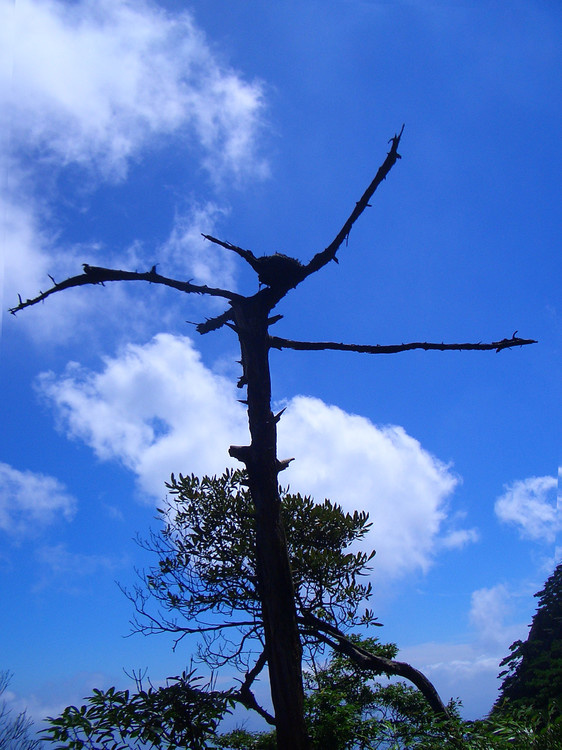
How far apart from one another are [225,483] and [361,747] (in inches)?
192

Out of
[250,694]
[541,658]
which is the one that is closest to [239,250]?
[250,694]

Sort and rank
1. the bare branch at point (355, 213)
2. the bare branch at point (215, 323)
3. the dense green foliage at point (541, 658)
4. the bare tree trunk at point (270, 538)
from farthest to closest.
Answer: the dense green foliage at point (541, 658) → the bare branch at point (215, 323) → the bare branch at point (355, 213) → the bare tree trunk at point (270, 538)

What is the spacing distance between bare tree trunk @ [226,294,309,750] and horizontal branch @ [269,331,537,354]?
24.6 inches

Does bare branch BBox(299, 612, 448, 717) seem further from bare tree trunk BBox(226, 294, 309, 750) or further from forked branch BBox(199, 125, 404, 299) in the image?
forked branch BBox(199, 125, 404, 299)

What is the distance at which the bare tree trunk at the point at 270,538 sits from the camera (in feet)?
17.1

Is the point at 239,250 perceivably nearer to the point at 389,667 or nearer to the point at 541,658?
the point at 389,667

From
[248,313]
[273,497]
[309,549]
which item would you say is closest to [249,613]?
[309,549]

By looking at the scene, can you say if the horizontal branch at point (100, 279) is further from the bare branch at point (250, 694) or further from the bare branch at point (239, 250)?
the bare branch at point (250, 694)

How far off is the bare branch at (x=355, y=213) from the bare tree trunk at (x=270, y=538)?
3.05ft

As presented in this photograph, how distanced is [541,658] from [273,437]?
1386 centimetres

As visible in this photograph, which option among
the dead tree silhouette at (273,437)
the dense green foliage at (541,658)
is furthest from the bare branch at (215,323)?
the dense green foliage at (541,658)

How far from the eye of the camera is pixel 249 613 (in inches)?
345

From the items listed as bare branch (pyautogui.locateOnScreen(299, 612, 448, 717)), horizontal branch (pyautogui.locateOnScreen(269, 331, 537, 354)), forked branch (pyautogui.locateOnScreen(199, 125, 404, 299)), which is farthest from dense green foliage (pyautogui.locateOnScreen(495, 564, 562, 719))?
forked branch (pyautogui.locateOnScreen(199, 125, 404, 299))

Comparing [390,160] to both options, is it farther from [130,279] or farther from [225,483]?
[225,483]
